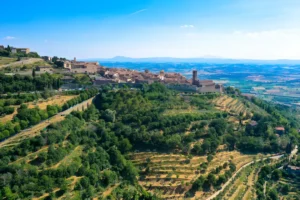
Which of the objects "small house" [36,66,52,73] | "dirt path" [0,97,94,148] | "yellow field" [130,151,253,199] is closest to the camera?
"dirt path" [0,97,94,148]

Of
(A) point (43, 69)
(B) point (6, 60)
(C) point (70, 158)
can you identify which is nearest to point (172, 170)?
(C) point (70, 158)

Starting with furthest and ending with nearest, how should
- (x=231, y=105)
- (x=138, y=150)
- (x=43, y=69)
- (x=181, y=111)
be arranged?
(x=43, y=69), (x=231, y=105), (x=181, y=111), (x=138, y=150)

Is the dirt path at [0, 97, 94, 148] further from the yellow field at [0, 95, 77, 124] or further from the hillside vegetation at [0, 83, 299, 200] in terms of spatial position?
the yellow field at [0, 95, 77, 124]

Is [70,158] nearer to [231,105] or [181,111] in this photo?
[181,111]

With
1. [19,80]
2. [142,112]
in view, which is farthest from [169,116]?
[19,80]

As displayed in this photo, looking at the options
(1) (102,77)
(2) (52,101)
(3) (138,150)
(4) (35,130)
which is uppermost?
(1) (102,77)

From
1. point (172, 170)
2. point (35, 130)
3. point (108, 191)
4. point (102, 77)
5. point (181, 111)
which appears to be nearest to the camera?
point (108, 191)

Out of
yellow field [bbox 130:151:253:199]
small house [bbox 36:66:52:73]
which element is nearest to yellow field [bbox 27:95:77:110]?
yellow field [bbox 130:151:253:199]

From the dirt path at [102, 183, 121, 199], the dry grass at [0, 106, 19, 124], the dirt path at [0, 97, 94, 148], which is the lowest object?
the dirt path at [102, 183, 121, 199]
